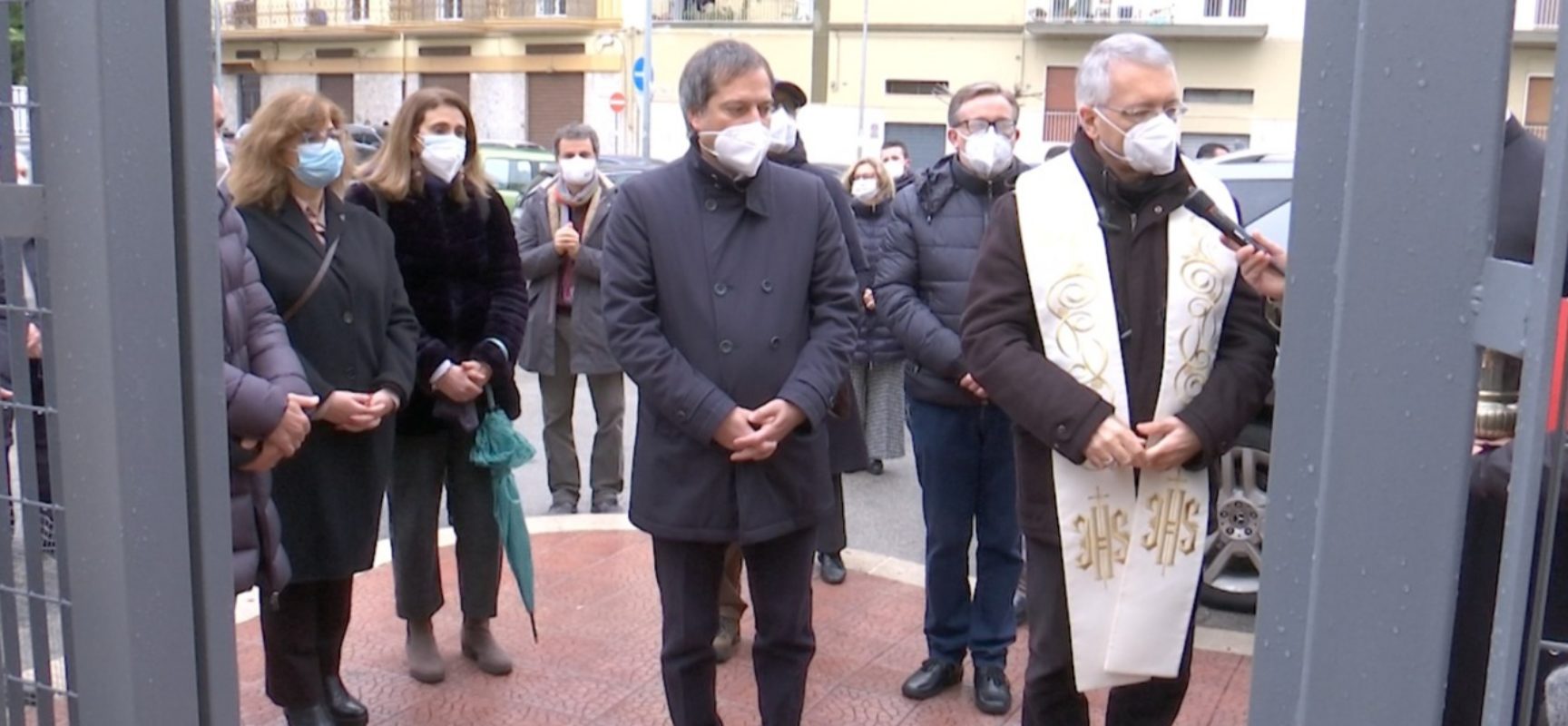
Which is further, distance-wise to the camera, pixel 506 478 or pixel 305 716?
pixel 506 478

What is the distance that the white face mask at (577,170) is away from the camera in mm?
6609

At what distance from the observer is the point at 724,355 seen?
3.55m

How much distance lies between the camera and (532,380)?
11.4 metres

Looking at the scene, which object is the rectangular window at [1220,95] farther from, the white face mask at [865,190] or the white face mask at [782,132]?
the white face mask at [782,132]

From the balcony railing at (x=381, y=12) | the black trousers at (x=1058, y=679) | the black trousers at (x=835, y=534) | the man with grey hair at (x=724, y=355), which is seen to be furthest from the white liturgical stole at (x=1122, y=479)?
the balcony railing at (x=381, y=12)

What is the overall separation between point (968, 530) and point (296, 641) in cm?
197

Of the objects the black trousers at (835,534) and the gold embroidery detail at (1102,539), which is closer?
the gold embroidery detail at (1102,539)

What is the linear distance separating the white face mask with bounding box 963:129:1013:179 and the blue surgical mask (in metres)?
1.86

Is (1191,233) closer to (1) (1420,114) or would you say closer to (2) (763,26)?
(1) (1420,114)

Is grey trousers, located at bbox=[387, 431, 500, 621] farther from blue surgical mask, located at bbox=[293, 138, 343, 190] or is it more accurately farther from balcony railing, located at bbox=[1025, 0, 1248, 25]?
balcony railing, located at bbox=[1025, 0, 1248, 25]

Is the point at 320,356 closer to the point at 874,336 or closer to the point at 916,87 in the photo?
the point at 874,336

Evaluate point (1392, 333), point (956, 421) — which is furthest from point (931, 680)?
point (1392, 333)

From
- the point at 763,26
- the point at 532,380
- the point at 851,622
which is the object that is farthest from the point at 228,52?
the point at 851,622

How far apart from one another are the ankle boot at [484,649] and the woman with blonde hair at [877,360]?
6.13 feet
